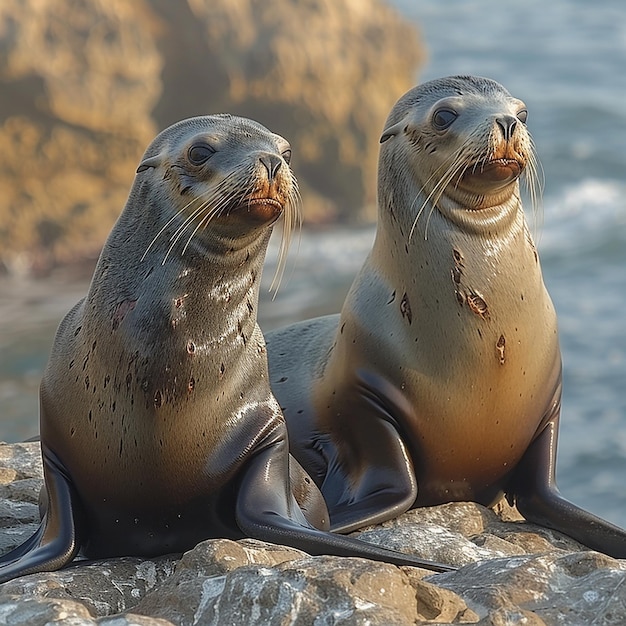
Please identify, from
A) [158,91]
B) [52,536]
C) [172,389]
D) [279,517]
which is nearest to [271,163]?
[172,389]

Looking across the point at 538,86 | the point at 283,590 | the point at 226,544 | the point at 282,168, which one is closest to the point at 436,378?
the point at 282,168

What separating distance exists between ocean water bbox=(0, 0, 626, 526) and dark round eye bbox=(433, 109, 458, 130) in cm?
92

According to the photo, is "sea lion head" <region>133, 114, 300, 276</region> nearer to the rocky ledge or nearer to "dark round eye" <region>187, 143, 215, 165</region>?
"dark round eye" <region>187, 143, 215, 165</region>

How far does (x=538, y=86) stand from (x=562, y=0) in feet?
35.3

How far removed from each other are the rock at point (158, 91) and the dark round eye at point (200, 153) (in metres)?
15.7

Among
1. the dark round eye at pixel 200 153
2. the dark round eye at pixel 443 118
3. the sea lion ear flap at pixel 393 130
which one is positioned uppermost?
the dark round eye at pixel 443 118

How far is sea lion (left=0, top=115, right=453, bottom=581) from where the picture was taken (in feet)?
17.7

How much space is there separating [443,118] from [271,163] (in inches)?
73.5

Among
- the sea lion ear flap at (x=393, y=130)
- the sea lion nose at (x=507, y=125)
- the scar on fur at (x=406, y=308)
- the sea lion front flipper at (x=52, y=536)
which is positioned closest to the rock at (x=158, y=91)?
the sea lion ear flap at (x=393, y=130)

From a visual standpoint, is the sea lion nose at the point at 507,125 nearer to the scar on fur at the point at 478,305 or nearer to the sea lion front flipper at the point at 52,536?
the scar on fur at the point at 478,305

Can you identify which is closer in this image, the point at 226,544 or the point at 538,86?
the point at 226,544

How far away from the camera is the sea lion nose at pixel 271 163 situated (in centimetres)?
518

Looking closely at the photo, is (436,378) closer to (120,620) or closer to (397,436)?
(397,436)

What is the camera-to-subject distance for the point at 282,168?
17.2 ft
